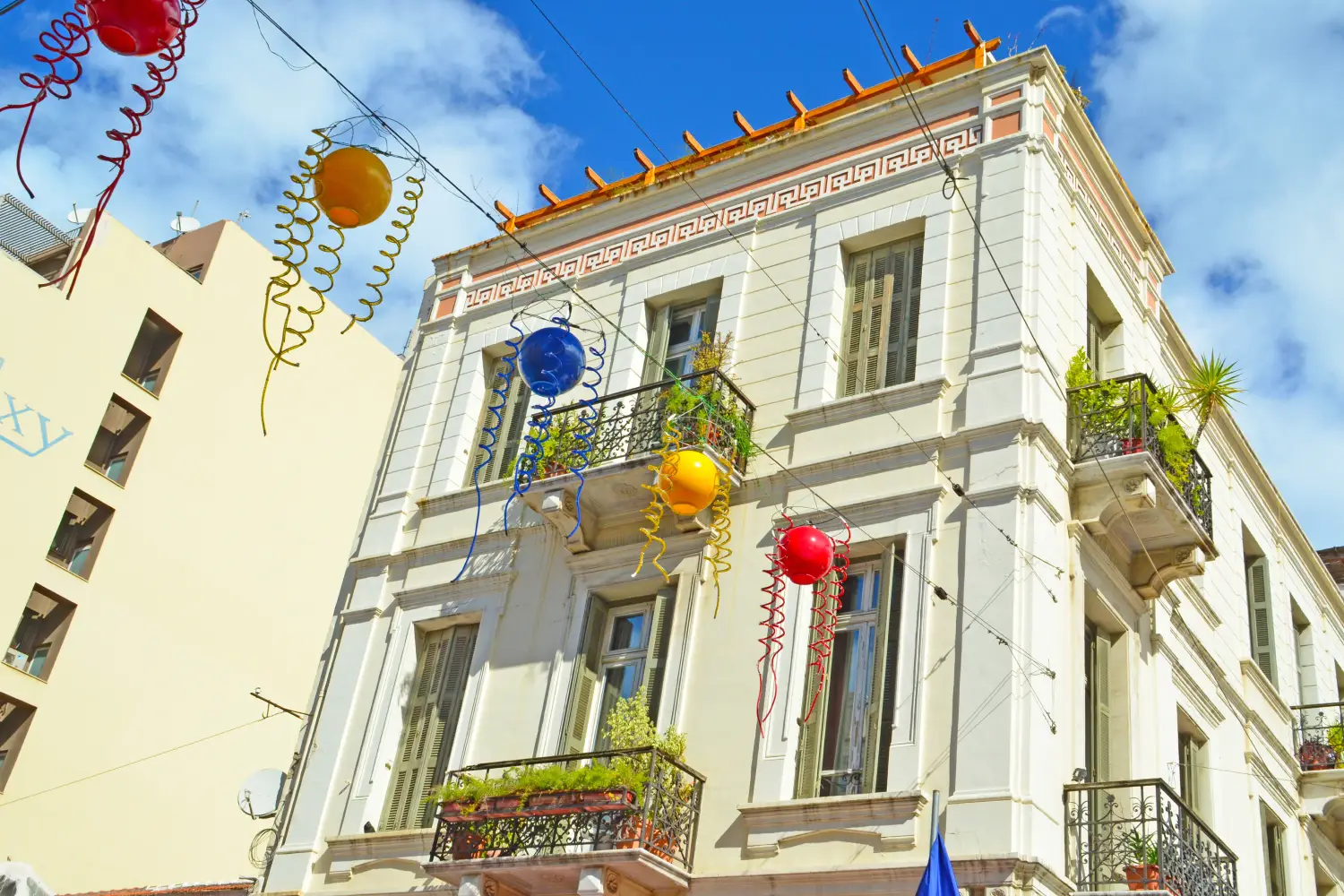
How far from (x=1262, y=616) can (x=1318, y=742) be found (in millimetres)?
1757

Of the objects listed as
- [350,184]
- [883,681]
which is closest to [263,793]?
[883,681]

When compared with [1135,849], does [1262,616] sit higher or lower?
higher

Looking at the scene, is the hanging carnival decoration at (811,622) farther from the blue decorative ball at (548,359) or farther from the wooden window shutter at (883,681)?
the blue decorative ball at (548,359)

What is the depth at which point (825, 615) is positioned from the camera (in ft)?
43.3

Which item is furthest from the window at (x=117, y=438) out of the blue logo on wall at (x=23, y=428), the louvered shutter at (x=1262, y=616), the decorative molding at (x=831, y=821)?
the louvered shutter at (x=1262, y=616)

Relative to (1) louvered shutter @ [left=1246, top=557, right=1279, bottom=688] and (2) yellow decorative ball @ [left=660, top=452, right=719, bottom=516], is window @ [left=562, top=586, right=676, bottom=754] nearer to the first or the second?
(2) yellow decorative ball @ [left=660, top=452, right=719, bottom=516]

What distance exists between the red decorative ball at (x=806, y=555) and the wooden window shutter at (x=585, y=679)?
3.26 meters

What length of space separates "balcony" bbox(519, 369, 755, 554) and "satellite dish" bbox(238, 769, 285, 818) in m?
5.12

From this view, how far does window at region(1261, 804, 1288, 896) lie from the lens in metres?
16.5

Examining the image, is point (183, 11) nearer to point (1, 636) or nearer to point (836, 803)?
point (836, 803)

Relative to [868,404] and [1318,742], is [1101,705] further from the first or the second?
[1318,742]

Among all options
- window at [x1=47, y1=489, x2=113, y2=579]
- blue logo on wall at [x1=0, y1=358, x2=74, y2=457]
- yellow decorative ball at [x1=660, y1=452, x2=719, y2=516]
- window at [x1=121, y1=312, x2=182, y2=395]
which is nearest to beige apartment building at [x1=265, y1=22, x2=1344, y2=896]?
yellow decorative ball at [x1=660, y1=452, x2=719, y2=516]

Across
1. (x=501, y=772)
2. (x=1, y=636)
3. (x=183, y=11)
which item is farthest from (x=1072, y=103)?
(x=1, y=636)

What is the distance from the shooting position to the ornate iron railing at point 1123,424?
13.5m
